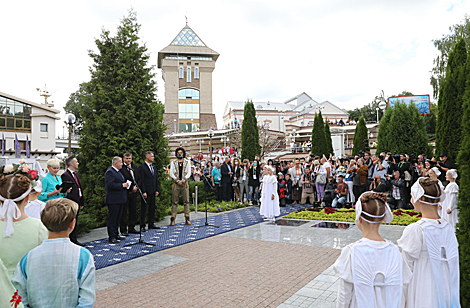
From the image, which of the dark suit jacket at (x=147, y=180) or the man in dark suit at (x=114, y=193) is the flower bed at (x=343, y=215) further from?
the man in dark suit at (x=114, y=193)

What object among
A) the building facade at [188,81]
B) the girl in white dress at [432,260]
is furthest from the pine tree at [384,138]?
the building facade at [188,81]

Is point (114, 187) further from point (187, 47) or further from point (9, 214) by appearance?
point (187, 47)

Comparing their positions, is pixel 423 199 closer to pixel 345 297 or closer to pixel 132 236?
pixel 345 297

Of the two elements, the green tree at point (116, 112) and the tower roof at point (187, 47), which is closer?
the green tree at point (116, 112)

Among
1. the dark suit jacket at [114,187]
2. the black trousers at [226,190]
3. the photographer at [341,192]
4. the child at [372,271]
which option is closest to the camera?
the child at [372,271]

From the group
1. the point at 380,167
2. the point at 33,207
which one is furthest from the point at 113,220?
the point at 380,167

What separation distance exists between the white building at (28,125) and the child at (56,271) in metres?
47.4

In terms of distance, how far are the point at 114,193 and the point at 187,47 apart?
62.9 m

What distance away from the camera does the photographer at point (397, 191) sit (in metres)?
13.1

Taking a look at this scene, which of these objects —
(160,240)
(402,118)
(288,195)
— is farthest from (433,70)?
(160,240)

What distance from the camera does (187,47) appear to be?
220 feet

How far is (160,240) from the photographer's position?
28.3ft

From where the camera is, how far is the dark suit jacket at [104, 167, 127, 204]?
8.34 m

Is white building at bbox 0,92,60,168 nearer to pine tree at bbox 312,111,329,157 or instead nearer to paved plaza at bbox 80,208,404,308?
pine tree at bbox 312,111,329,157
